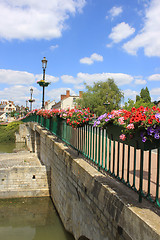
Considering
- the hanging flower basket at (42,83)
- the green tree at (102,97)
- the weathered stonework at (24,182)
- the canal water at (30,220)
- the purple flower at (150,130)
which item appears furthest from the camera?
the green tree at (102,97)

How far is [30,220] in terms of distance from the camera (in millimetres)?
9836

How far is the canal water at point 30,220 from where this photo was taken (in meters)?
8.71

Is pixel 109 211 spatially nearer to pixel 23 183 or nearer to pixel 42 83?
pixel 23 183

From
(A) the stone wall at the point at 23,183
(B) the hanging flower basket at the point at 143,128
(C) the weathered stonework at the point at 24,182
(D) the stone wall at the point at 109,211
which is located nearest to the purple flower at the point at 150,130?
(B) the hanging flower basket at the point at 143,128

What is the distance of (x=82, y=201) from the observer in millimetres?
4996

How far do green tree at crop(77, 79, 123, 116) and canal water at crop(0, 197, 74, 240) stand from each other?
3077 centimetres

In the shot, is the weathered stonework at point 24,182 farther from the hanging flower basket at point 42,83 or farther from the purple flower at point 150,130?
the purple flower at point 150,130

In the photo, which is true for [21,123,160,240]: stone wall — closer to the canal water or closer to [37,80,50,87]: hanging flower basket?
the canal water

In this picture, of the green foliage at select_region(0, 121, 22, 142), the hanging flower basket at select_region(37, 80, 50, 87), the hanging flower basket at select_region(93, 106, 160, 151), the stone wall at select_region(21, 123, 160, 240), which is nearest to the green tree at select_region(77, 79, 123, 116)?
the green foliage at select_region(0, 121, 22, 142)

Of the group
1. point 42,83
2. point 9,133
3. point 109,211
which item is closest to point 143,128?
point 109,211

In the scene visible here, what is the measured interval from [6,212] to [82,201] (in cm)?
707

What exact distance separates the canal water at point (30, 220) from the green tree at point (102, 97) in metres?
30.8

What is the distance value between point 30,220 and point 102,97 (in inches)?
1351

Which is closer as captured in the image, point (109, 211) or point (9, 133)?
point (109, 211)
